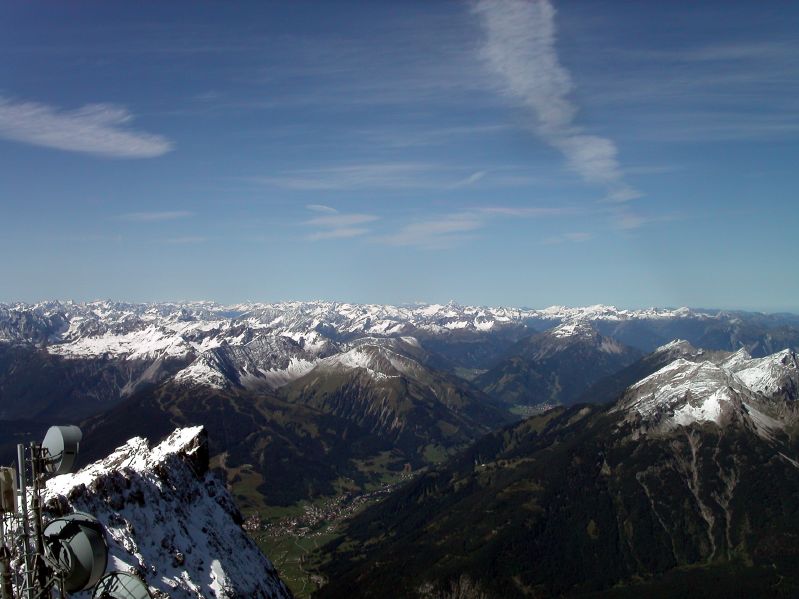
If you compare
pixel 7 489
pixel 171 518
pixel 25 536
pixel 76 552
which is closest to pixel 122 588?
pixel 76 552

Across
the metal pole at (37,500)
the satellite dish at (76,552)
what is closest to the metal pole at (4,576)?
the metal pole at (37,500)

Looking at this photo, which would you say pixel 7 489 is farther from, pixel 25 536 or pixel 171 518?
pixel 171 518

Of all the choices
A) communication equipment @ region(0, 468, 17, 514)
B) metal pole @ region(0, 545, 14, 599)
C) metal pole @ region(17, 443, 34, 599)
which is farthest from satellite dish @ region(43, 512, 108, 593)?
communication equipment @ region(0, 468, 17, 514)

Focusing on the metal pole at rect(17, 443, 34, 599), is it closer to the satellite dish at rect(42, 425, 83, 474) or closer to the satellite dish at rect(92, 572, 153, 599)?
the satellite dish at rect(42, 425, 83, 474)

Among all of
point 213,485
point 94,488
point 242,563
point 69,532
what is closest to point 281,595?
point 242,563

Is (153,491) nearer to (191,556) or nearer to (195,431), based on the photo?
(191,556)

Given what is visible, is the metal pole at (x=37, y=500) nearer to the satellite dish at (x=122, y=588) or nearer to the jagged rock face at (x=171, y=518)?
the satellite dish at (x=122, y=588)
